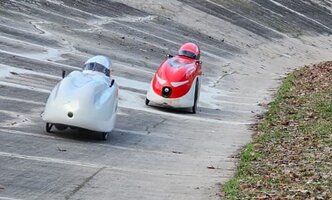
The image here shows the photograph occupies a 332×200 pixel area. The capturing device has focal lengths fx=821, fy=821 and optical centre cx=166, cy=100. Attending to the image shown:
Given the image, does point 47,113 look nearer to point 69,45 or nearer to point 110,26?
point 69,45

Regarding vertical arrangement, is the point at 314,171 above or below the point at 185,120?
above

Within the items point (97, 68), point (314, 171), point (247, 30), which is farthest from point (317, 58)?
point (314, 171)

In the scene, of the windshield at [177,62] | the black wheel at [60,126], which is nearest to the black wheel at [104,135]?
the black wheel at [60,126]

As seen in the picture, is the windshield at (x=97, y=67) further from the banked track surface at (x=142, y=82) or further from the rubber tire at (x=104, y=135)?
the rubber tire at (x=104, y=135)

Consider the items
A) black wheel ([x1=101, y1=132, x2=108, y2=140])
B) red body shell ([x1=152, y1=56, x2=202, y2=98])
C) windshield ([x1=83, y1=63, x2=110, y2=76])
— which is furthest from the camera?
red body shell ([x1=152, y1=56, x2=202, y2=98])

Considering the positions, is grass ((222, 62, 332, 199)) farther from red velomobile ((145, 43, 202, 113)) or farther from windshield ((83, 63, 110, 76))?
windshield ((83, 63, 110, 76))

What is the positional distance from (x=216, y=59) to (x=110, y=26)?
Result: 4955 millimetres

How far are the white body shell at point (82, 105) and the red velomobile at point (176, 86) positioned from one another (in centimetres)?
534

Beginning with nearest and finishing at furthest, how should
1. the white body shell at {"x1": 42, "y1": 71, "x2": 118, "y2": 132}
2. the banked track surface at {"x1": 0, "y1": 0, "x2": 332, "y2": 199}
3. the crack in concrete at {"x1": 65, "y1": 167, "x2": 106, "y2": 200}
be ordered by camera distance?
the crack in concrete at {"x1": 65, "y1": 167, "x2": 106, "y2": 200}
the banked track surface at {"x1": 0, "y1": 0, "x2": 332, "y2": 199}
the white body shell at {"x1": 42, "y1": 71, "x2": 118, "y2": 132}

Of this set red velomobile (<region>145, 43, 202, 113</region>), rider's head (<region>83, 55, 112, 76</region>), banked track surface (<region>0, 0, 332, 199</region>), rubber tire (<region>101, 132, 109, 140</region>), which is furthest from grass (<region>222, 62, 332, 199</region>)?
rider's head (<region>83, 55, 112, 76</region>)

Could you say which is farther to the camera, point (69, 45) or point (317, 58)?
point (317, 58)

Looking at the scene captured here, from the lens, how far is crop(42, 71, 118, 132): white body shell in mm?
13789

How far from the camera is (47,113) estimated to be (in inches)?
549

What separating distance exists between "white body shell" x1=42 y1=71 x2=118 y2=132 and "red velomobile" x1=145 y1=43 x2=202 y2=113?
210 inches
